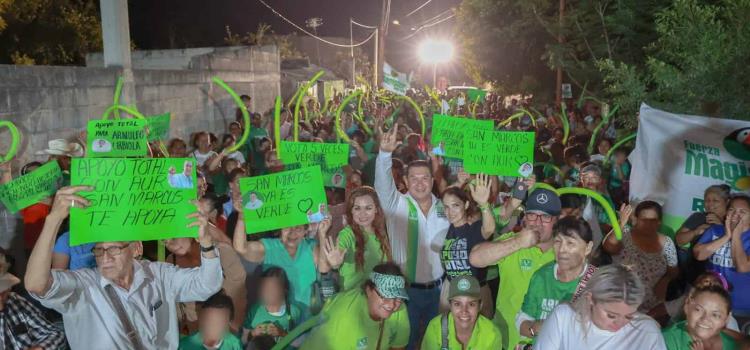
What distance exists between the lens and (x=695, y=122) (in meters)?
5.68

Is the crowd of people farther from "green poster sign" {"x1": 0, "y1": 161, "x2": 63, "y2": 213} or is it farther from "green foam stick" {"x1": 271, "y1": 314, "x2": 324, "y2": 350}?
"green poster sign" {"x1": 0, "y1": 161, "x2": 63, "y2": 213}

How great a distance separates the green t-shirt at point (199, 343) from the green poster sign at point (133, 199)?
Answer: 0.64 meters

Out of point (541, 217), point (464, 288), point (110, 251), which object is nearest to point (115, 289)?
point (110, 251)

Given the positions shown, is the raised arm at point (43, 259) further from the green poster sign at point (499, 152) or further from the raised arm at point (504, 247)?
the green poster sign at point (499, 152)

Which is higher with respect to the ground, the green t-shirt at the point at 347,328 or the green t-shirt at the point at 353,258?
the green t-shirt at the point at 353,258

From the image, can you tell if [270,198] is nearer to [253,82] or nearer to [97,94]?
[97,94]

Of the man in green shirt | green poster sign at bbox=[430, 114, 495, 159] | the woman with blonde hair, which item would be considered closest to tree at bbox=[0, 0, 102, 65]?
green poster sign at bbox=[430, 114, 495, 159]

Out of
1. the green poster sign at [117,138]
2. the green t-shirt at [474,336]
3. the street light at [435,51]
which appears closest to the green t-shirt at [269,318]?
the green t-shirt at [474,336]

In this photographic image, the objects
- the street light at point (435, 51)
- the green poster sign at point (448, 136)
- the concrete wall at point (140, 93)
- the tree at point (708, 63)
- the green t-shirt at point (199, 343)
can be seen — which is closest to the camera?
the green t-shirt at point (199, 343)

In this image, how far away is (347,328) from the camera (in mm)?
3361

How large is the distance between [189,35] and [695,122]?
30.3 meters

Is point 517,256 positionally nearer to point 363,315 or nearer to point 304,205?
point 363,315

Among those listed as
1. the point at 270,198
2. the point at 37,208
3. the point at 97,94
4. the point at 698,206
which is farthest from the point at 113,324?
the point at 97,94

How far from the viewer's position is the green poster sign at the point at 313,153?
5723 mm
